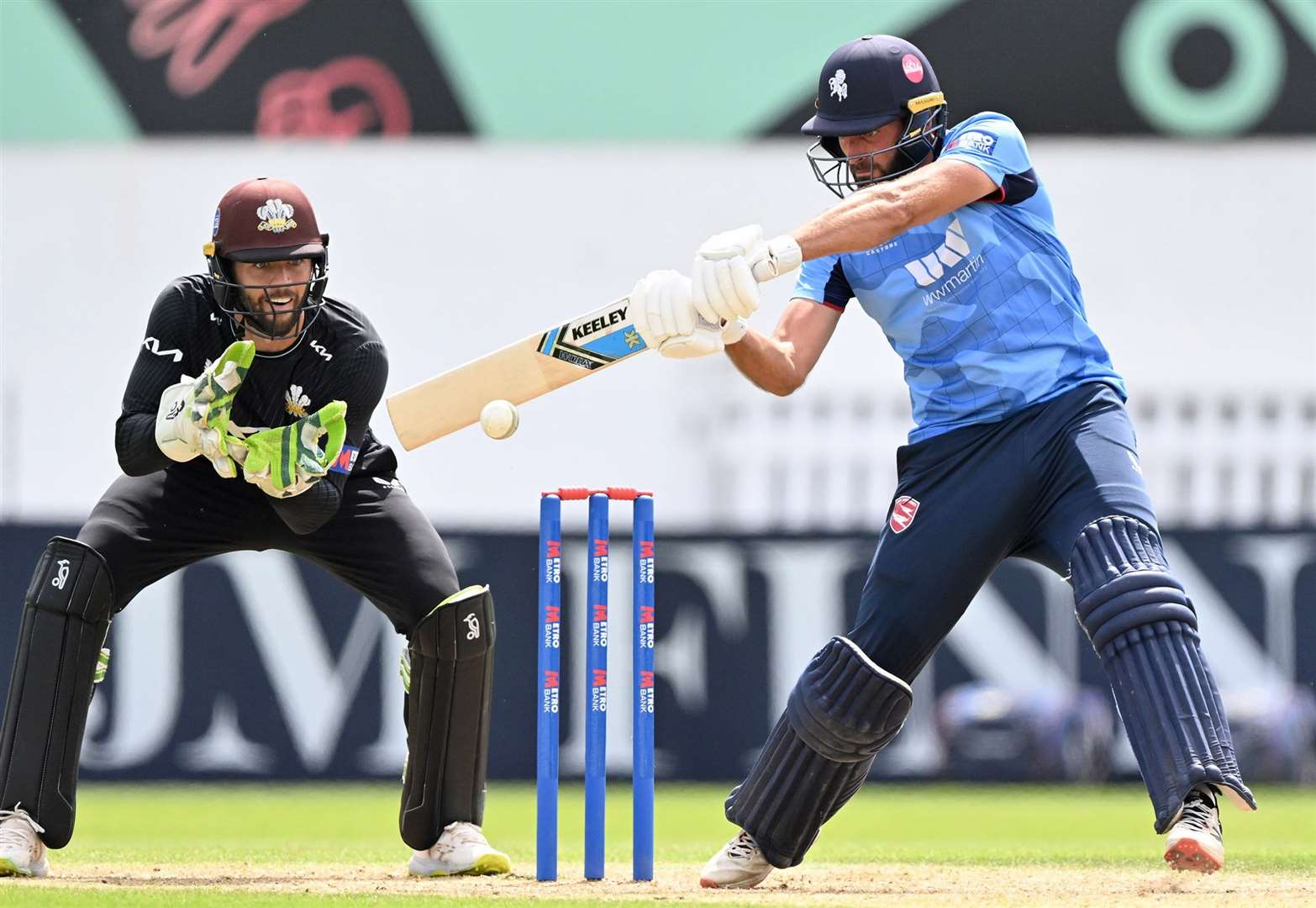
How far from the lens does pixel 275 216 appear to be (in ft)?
13.8

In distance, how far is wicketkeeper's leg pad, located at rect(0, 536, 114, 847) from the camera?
4.13 meters

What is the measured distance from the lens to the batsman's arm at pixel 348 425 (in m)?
4.24

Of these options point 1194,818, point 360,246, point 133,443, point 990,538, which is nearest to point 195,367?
point 133,443

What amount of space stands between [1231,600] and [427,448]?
403 centimetres

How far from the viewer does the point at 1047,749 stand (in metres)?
7.88

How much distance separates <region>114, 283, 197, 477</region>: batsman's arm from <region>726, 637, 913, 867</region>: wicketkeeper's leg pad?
133 centimetres

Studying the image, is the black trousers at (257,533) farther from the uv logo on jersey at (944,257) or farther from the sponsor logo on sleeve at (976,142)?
the sponsor logo on sleeve at (976,142)

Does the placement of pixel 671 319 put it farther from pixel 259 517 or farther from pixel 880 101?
pixel 259 517

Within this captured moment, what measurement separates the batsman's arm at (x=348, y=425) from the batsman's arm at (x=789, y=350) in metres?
0.73

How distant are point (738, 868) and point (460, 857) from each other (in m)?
0.61

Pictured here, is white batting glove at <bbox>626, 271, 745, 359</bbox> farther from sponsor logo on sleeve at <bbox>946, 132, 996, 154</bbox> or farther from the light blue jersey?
sponsor logo on sleeve at <bbox>946, 132, 996, 154</bbox>

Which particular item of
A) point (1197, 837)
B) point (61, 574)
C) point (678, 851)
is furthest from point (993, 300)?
point (61, 574)

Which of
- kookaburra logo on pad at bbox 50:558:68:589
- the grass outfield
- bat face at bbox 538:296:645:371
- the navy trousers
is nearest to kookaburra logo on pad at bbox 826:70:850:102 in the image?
bat face at bbox 538:296:645:371

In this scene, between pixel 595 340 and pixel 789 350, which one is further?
pixel 789 350
